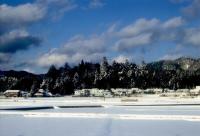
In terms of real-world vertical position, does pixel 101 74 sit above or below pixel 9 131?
above

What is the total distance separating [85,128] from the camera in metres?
19.9

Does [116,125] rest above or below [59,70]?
below

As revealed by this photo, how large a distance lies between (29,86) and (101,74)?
38728 mm

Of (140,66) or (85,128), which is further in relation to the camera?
(140,66)

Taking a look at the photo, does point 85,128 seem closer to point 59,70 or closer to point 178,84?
point 178,84

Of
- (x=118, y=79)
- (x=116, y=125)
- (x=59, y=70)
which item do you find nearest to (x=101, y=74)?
(x=118, y=79)

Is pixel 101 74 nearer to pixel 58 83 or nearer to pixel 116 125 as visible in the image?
pixel 58 83

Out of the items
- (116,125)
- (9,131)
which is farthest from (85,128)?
(9,131)

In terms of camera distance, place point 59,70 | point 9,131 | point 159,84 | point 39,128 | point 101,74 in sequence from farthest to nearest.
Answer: point 59,70 → point 159,84 → point 101,74 → point 39,128 → point 9,131

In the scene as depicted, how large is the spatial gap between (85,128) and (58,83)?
139720 millimetres

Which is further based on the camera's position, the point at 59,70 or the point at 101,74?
the point at 59,70

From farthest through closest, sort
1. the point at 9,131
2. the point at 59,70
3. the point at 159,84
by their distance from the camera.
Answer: the point at 59,70, the point at 159,84, the point at 9,131

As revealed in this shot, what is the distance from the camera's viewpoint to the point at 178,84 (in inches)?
6742

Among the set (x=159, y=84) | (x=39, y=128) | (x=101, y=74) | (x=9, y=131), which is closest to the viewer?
(x=9, y=131)
